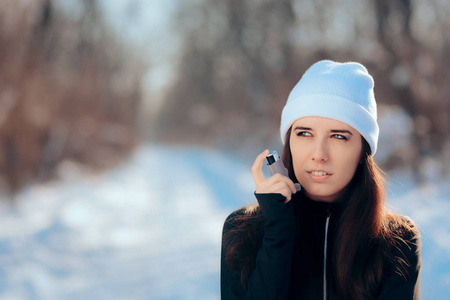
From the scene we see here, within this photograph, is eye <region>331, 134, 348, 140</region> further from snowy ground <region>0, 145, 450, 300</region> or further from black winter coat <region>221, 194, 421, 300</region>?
snowy ground <region>0, 145, 450, 300</region>

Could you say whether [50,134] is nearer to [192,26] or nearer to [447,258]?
[447,258]

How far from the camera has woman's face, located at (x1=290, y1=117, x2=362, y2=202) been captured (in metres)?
1.72

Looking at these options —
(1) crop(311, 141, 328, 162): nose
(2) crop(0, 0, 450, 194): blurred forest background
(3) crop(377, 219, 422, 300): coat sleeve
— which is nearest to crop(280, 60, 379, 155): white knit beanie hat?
(1) crop(311, 141, 328, 162): nose

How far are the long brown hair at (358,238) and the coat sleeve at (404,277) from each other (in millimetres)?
34

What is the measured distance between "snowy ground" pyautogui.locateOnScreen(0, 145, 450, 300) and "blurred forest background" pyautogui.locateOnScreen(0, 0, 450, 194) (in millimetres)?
994

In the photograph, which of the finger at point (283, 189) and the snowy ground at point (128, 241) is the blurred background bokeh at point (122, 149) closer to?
the snowy ground at point (128, 241)

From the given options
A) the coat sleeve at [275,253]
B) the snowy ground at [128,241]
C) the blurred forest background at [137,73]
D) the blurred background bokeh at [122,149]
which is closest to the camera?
the coat sleeve at [275,253]

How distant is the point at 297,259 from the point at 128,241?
17.8 ft

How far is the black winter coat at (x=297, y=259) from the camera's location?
1.63 m

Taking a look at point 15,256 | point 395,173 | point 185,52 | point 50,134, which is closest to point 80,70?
point 50,134

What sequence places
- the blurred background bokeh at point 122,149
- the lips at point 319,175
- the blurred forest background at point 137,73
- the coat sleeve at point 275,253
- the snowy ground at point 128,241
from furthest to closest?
the blurred forest background at point 137,73 → the blurred background bokeh at point 122,149 → the snowy ground at point 128,241 → the lips at point 319,175 → the coat sleeve at point 275,253

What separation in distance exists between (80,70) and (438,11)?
884cm

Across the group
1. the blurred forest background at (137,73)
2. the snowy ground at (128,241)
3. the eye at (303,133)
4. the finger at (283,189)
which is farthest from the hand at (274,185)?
the blurred forest background at (137,73)

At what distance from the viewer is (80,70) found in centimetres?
1205
